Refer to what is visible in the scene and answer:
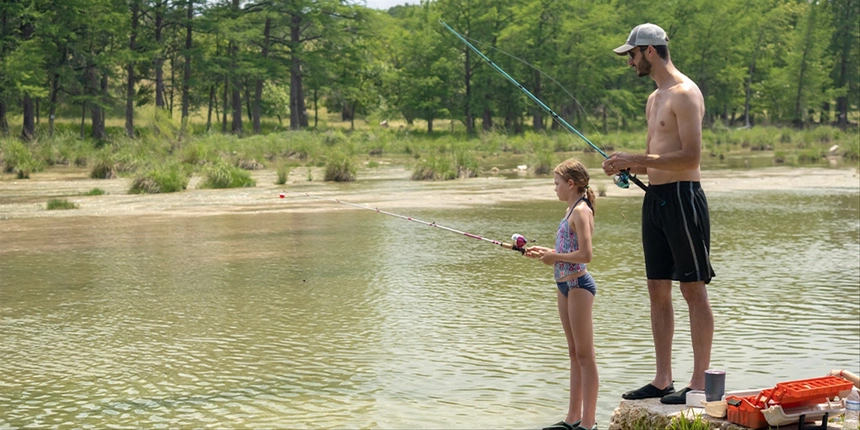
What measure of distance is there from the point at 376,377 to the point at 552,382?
3.60 ft

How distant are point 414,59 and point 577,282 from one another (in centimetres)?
5983

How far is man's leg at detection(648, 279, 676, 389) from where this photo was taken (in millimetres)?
5063

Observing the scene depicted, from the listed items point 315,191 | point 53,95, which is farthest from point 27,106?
point 315,191

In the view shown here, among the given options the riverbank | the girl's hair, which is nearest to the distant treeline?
the riverbank

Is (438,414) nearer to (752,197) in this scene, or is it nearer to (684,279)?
(684,279)

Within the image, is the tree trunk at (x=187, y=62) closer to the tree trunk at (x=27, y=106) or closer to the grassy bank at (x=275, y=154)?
the grassy bank at (x=275, y=154)

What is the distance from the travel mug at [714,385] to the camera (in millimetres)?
4574

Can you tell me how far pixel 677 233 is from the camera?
4926 millimetres

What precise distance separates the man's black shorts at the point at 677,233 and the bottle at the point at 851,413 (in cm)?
87

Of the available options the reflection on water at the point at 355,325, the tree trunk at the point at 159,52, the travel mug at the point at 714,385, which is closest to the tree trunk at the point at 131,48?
the tree trunk at the point at 159,52

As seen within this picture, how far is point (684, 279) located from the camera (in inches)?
194

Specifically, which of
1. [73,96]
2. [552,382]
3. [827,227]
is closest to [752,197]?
[827,227]

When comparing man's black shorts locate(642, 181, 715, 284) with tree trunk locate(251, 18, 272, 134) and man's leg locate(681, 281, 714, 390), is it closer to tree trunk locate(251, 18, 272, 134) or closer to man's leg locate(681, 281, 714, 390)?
man's leg locate(681, 281, 714, 390)

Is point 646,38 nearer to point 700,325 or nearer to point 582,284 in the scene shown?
point 582,284
